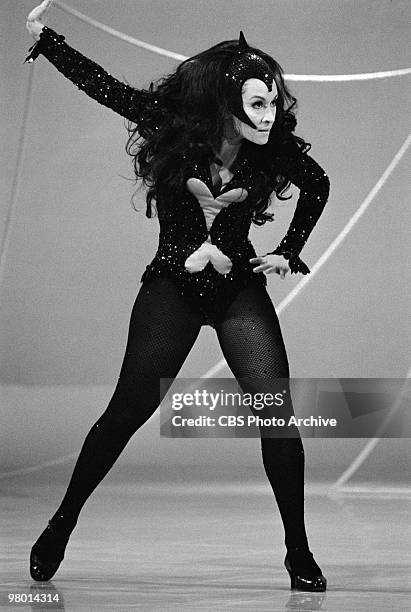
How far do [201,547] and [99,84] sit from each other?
1.26 metres

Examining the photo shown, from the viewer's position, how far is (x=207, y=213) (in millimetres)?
2988

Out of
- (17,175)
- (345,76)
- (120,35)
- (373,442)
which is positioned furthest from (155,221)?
(373,442)

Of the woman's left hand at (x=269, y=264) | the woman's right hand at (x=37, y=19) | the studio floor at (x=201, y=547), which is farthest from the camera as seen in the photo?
the woman's right hand at (x=37, y=19)

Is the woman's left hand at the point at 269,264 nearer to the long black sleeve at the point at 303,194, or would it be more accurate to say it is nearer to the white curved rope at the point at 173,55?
the long black sleeve at the point at 303,194

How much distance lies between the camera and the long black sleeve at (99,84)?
301cm

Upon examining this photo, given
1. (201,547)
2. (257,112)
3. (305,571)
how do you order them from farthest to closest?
(201,547) < (257,112) < (305,571)

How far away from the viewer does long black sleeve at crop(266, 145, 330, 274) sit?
3.01 m

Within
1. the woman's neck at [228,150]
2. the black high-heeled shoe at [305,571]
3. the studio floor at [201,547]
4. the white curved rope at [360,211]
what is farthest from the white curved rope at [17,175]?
the black high-heeled shoe at [305,571]

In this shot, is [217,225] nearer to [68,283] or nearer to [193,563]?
[193,563]

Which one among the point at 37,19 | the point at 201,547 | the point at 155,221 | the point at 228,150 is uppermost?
the point at 37,19

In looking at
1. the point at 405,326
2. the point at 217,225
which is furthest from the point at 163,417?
the point at 217,225

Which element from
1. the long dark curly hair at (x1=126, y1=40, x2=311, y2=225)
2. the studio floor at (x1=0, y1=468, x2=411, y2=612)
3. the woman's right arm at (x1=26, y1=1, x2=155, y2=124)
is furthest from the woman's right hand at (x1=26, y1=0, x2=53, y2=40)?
the studio floor at (x1=0, y1=468, x2=411, y2=612)

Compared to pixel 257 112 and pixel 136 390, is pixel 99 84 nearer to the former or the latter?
pixel 257 112

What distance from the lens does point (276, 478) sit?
9.35 ft
